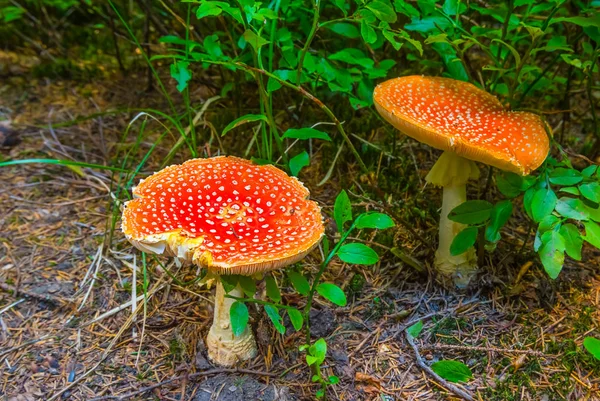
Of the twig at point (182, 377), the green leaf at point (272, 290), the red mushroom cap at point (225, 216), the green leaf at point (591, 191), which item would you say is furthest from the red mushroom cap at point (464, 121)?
the twig at point (182, 377)

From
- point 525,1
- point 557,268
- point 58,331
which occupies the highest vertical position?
point 525,1

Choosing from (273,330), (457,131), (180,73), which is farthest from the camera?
(180,73)

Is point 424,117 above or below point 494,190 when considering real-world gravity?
above

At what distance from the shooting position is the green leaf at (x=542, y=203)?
7.84 feet

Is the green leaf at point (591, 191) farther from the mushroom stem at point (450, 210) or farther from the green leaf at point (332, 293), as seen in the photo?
the green leaf at point (332, 293)

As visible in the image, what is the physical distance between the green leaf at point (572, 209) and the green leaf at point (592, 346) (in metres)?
0.69

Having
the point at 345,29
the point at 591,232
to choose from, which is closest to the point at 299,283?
the point at 591,232

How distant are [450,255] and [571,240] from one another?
83 cm

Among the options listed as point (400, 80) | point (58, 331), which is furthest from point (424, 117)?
point (58, 331)

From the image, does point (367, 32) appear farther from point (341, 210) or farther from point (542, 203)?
point (542, 203)

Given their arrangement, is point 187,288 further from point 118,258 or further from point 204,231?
point 204,231

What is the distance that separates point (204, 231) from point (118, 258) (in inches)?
44.7

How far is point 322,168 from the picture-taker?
Answer: 3.76 m

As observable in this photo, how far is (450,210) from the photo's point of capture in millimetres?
3033
